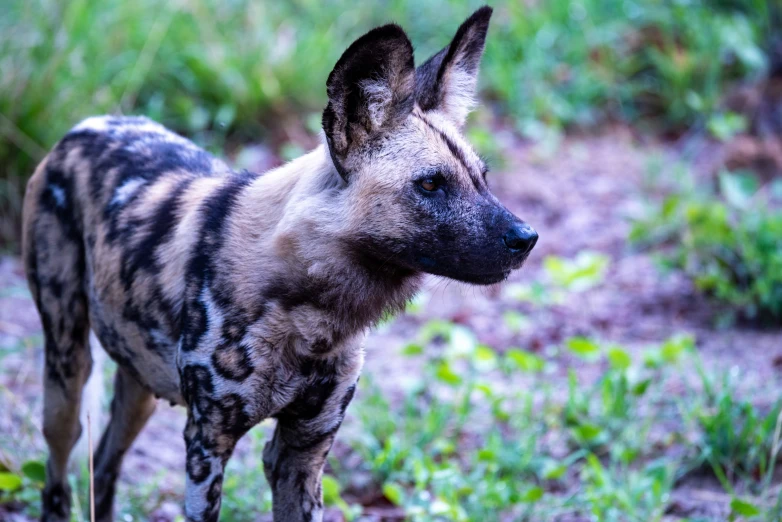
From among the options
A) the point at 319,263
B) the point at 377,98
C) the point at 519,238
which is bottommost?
the point at 319,263

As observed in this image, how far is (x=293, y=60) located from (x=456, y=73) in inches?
160

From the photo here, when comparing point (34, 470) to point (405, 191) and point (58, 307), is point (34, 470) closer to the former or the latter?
point (58, 307)

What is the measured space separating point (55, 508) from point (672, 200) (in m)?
3.91

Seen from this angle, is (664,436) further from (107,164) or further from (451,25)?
(451,25)

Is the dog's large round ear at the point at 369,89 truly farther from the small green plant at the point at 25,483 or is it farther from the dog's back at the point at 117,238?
the small green plant at the point at 25,483

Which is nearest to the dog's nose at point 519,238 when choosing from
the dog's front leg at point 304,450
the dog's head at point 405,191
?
the dog's head at point 405,191

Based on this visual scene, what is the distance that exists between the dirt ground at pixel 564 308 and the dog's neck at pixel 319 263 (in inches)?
10.1

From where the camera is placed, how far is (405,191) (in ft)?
7.82

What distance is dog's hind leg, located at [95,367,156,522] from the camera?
317 centimetres

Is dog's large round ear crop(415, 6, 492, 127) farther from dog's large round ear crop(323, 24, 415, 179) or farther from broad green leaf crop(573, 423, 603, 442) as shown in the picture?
broad green leaf crop(573, 423, 603, 442)

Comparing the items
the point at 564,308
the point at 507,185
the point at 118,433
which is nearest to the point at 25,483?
the point at 118,433

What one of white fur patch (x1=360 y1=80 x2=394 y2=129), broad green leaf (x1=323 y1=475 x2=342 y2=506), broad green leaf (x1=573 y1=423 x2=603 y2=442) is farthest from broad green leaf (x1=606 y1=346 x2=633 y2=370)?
white fur patch (x1=360 y1=80 x2=394 y2=129)

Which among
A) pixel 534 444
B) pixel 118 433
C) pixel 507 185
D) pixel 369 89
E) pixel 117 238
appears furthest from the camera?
pixel 507 185

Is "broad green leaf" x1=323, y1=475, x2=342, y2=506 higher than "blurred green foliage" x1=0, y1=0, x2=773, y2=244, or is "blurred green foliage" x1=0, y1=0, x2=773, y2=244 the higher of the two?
"blurred green foliage" x1=0, y1=0, x2=773, y2=244
